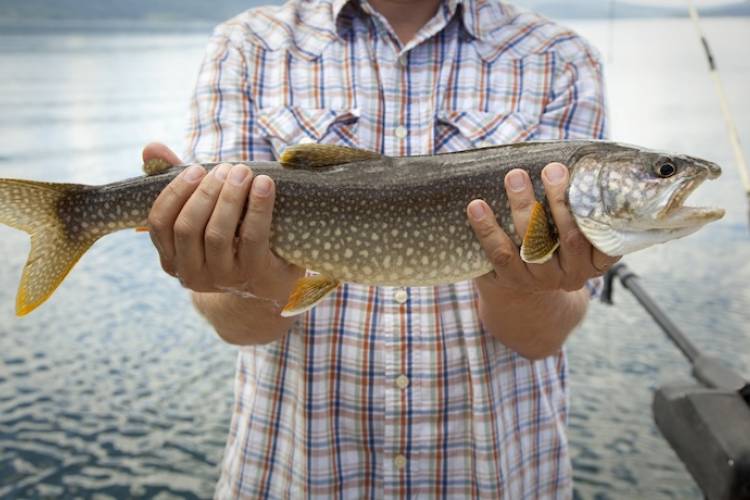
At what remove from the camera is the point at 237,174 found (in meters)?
1.95

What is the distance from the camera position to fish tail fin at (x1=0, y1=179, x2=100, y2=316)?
81.0 inches

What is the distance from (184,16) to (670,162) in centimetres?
7343

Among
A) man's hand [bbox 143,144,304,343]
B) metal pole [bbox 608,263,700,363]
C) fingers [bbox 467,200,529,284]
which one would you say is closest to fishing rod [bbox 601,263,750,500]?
metal pole [bbox 608,263,700,363]

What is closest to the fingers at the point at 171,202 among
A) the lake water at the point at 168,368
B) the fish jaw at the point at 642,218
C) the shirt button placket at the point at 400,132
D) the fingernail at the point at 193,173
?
the fingernail at the point at 193,173

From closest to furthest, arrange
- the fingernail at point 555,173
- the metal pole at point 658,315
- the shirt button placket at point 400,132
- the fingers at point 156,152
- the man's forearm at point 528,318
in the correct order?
1. the fingernail at point 555,173
2. the fingers at point 156,152
3. the man's forearm at point 528,318
4. the shirt button placket at point 400,132
5. the metal pole at point 658,315

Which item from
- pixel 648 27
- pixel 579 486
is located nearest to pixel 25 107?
pixel 579 486

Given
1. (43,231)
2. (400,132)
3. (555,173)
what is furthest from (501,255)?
(43,231)

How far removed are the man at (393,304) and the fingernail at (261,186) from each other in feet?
0.69

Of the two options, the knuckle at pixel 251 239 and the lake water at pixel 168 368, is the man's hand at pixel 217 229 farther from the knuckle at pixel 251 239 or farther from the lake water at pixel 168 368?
the lake water at pixel 168 368

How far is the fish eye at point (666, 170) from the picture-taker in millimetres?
1973

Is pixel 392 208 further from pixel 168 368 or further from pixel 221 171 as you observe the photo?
pixel 168 368

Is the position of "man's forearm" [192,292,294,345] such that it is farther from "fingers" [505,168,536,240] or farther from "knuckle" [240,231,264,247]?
"fingers" [505,168,536,240]

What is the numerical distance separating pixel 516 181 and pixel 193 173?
851 millimetres

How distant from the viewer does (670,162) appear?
1976 millimetres
